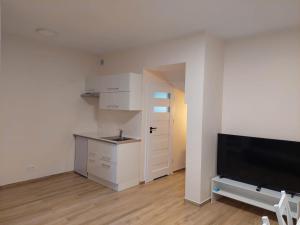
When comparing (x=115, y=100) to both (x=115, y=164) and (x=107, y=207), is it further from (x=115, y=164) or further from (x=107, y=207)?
(x=107, y=207)

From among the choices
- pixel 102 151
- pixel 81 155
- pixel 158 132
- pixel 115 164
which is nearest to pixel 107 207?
pixel 115 164

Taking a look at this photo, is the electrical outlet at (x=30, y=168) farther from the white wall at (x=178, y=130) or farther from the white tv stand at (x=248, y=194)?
the white tv stand at (x=248, y=194)

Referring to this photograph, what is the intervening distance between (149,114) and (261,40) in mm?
2188

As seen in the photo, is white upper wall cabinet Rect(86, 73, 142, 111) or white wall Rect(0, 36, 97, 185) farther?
white upper wall cabinet Rect(86, 73, 142, 111)

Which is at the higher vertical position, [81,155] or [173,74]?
[173,74]

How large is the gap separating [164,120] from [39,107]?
242 centimetres

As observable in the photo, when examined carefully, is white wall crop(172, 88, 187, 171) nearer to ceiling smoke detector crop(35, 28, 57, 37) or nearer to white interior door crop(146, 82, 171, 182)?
white interior door crop(146, 82, 171, 182)

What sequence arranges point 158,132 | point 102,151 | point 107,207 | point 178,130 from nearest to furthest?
point 107,207 → point 102,151 → point 158,132 → point 178,130

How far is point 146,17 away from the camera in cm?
272

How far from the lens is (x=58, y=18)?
2.84 m

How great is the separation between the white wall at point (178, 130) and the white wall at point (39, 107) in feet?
6.26

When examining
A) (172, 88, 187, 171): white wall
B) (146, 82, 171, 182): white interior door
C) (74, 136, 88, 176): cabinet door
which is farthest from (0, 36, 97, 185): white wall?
(172, 88, 187, 171): white wall

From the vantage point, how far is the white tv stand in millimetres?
2713

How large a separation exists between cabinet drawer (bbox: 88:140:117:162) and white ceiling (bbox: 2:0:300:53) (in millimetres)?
1861
